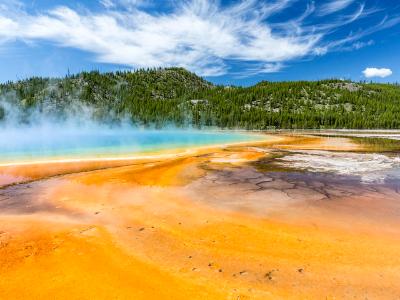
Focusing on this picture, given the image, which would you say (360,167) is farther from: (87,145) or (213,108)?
(213,108)

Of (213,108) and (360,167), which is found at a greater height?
(213,108)

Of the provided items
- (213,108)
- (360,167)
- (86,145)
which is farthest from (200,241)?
(213,108)

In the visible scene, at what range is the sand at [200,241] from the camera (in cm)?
629

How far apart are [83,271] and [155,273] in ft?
5.26

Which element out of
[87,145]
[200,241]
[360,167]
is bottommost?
[87,145]

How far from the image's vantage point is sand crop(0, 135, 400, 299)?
6.29m

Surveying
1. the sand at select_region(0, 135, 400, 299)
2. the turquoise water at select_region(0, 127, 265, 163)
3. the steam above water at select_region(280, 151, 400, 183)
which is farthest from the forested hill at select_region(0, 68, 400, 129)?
the sand at select_region(0, 135, 400, 299)

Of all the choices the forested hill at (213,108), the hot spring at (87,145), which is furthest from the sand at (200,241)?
the forested hill at (213,108)

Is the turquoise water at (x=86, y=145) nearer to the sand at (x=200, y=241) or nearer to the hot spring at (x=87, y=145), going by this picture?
the hot spring at (x=87, y=145)

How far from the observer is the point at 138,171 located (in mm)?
20125

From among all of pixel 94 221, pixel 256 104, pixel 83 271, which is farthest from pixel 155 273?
pixel 256 104

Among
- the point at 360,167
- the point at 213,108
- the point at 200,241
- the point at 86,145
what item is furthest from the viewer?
the point at 213,108

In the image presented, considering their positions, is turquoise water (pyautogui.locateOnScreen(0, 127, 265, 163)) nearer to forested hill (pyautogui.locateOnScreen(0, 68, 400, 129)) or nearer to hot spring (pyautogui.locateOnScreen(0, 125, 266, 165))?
hot spring (pyautogui.locateOnScreen(0, 125, 266, 165))

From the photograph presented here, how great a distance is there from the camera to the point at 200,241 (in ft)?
28.4
